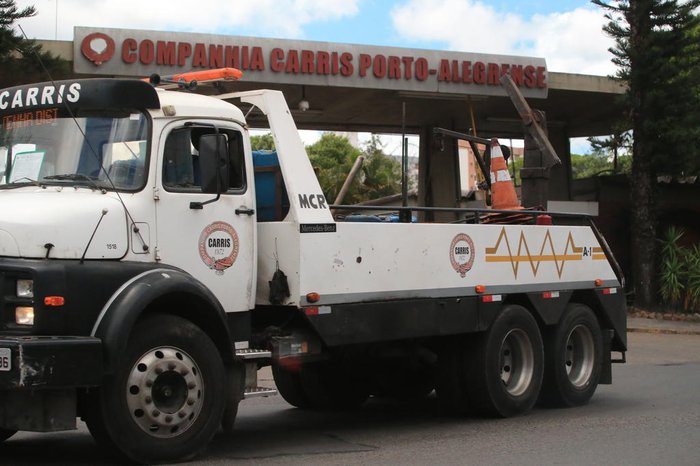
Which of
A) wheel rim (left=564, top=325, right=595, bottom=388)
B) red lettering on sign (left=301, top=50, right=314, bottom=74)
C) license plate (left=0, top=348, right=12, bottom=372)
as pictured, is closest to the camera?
license plate (left=0, top=348, right=12, bottom=372)

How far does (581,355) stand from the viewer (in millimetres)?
10930

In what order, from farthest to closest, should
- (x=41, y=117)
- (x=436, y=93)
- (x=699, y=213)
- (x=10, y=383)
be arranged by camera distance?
(x=699, y=213)
(x=436, y=93)
(x=41, y=117)
(x=10, y=383)

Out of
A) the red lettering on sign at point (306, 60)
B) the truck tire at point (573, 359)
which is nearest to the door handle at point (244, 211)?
the truck tire at point (573, 359)

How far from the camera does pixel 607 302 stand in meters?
11.2

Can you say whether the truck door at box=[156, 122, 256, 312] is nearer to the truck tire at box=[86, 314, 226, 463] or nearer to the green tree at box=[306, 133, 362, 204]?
the truck tire at box=[86, 314, 226, 463]

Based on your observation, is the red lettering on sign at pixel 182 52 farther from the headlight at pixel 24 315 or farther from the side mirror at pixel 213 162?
the headlight at pixel 24 315

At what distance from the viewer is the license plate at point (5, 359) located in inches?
229

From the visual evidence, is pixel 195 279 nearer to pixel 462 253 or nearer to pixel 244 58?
pixel 462 253

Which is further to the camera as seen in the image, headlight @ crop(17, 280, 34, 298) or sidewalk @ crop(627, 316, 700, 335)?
sidewalk @ crop(627, 316, 700, 335)

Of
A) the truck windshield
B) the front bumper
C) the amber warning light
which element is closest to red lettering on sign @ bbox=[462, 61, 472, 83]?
the amber warning light

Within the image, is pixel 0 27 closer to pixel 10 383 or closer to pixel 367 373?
pixel 367 373

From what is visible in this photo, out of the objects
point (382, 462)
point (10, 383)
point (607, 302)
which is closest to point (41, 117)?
point (10, 383)

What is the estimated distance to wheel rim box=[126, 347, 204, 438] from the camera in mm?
6438

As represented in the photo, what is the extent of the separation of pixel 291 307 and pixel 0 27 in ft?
38.2
